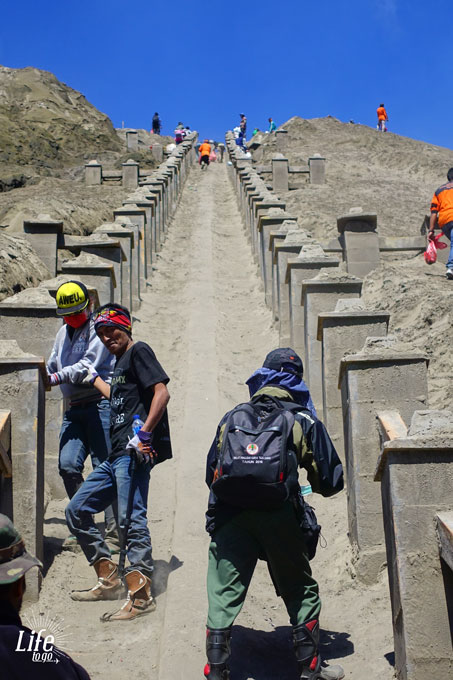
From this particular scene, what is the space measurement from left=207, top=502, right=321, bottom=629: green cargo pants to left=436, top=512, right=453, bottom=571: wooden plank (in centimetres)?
67

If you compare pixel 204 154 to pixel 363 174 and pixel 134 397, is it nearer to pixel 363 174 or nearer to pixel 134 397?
pixel 363 174

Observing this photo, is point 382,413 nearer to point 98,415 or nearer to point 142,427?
point 142,427

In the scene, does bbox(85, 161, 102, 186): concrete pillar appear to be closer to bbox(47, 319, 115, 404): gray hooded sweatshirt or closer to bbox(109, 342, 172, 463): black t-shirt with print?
bbox(47, 319, 115, 404): gray hooded sweatshirt

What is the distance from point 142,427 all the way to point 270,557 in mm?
1319

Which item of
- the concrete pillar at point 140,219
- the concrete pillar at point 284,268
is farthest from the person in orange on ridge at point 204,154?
the concrete pillar at point 284,268

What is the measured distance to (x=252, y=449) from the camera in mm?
4316

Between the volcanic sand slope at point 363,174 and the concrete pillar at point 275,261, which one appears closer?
the concrete pillar at point 275,261

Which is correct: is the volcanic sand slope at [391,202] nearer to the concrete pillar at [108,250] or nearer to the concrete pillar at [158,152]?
the concrete pillar at [108,250]

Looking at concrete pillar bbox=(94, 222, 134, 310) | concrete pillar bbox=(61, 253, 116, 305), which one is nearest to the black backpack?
concrete pillar bbox=(61, 253, 116, 305)

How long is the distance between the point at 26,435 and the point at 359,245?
10.1 m

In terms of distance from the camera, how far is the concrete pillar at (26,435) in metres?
5.63

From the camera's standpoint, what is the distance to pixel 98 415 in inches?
241

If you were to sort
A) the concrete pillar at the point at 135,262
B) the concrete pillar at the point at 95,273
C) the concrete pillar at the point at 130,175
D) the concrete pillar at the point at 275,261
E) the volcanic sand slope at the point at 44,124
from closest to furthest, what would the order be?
the concrete pillar at the point at 95,273, the concrete pillar at the point at 275,261, the concrete pillar at the point at 135,262, the concrete pillar at the point at 130,175, the volcanic sand slope at the point at 44,124

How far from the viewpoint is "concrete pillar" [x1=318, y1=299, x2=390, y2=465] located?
7.34 metres
